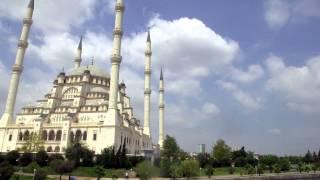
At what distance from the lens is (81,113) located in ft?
197

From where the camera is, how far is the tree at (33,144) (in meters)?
52.6

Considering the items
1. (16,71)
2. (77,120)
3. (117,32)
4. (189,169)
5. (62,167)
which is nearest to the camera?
(62,167)

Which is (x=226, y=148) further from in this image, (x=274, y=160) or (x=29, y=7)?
(x=29, y=7)

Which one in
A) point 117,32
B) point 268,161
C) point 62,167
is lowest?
point 62,167

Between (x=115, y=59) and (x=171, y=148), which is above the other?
(x=115, y=59)

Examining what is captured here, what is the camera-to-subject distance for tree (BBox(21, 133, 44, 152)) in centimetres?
5259

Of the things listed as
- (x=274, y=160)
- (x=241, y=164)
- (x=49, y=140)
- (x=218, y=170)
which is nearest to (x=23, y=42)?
(x=49, y=140)

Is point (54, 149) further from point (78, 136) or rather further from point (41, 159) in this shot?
point (41, 159)

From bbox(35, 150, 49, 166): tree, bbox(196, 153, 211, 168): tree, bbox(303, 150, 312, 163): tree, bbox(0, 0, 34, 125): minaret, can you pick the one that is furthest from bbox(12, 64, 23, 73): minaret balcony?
bbox(303, 150, 312, 163): tree

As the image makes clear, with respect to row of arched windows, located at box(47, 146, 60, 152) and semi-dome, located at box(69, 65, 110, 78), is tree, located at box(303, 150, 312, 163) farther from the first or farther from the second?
row of arched windows, located at box(47, 146, 60, 152)

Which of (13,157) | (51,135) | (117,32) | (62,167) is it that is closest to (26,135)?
(51,135)

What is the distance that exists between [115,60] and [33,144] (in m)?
17.6

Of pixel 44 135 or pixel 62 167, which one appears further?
pixel 44 135

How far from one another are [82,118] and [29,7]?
71.8 feet
